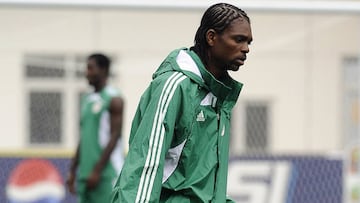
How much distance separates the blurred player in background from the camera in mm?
7566

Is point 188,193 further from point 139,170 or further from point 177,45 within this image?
point 177,45

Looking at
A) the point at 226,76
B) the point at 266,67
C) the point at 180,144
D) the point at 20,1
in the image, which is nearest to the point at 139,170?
the point at 180,144

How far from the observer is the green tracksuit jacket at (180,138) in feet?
11.5

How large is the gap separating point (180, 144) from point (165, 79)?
241mm

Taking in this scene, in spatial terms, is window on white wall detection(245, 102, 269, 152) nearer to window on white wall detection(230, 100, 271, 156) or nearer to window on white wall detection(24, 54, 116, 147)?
window on white wall detection(230, 100, 271, 156)

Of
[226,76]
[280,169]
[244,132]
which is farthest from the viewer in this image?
[244,132]

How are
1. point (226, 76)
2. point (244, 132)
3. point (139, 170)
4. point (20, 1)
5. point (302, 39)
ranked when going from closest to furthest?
point (139, 170) → point (226, 76) → point (20, 1) → point (244, 132) → point (302, 39)

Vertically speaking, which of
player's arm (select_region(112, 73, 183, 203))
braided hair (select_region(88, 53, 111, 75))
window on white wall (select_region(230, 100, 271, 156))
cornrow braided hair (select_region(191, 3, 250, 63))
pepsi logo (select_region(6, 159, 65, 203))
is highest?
cornrow braided hair (select_region(191, 3, 250, 63))

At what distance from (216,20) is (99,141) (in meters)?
4.18

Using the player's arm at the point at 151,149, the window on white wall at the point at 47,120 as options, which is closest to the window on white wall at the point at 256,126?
the window on white wall at the point at 47,120

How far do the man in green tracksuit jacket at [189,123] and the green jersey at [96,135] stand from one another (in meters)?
3.94

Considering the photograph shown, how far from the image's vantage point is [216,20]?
12.1 ft

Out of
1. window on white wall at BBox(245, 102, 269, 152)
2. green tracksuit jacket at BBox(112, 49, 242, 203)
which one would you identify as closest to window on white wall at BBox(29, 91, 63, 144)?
window on white wall at BBox(245, 102, 269, 152)

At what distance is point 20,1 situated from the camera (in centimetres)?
749
